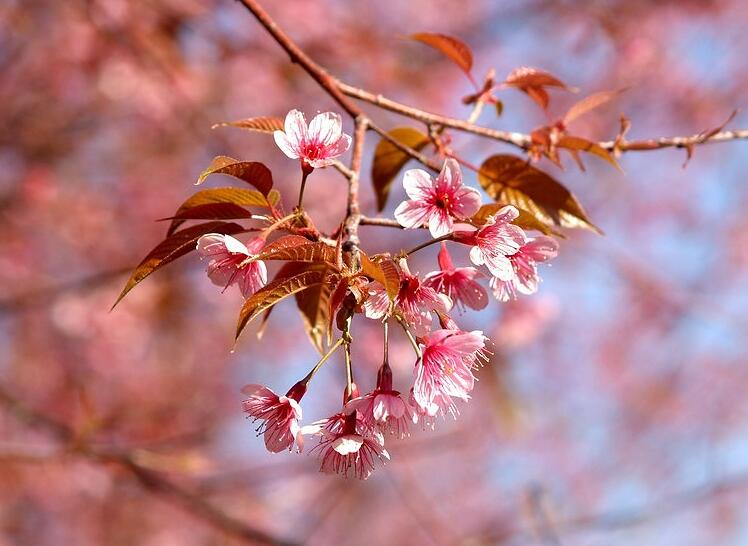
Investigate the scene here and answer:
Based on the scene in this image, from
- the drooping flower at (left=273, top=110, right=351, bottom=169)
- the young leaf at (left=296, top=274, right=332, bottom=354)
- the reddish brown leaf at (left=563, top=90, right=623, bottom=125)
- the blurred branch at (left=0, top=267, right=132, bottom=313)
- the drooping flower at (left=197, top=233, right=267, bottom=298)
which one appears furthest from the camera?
the blurred branch at (left=0, top=267, right=132, bottom=313)

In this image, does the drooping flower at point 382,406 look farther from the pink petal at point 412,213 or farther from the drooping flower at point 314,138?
the drooping flower at point 314,138

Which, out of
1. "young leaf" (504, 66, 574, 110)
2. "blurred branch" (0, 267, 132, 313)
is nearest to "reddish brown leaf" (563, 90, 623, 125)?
"young leaf" (504, 66, 574, 110)

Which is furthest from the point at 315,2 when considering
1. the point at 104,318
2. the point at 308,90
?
the point at 104,318

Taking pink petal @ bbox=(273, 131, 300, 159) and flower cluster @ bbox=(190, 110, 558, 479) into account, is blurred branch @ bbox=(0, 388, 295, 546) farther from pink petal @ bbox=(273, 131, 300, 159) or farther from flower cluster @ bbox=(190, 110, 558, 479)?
pink petal @ bbox=(273, 131, 300, 159)

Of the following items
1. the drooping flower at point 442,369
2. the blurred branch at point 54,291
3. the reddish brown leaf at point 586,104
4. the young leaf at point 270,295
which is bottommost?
the drooping flower at point 442,369

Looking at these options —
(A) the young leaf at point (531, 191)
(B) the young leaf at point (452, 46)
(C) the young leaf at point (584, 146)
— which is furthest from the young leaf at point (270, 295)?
(B) the young leaf at point (452, 46)

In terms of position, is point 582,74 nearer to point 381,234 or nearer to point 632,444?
point 381,234
